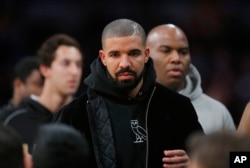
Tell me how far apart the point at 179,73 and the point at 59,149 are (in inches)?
122

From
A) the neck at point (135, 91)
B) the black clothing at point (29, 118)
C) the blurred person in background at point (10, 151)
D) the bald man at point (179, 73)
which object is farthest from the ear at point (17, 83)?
the blurred person in background at point (10, 151)

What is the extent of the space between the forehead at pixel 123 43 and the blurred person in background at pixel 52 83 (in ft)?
6.88

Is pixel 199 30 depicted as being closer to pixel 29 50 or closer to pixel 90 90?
pixel 29 50

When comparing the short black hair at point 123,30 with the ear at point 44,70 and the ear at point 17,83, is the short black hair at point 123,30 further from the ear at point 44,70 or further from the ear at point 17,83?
the ear at point 17,83

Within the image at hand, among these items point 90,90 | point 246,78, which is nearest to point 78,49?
point 90,90

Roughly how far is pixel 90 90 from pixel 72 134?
5.45ft

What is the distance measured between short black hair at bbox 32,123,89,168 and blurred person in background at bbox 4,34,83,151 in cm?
360

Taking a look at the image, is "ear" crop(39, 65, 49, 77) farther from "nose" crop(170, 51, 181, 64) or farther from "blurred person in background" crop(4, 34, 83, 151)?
"nose" crop(170, 51, 181, 64)

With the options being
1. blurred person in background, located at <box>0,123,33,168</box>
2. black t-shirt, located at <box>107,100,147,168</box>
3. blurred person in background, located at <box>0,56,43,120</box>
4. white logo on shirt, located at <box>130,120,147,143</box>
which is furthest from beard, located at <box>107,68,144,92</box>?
blurred person in background, located at <box>0,56,43,120</box>

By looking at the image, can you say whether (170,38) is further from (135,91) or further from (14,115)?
(14,115)

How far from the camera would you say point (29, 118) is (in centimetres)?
781

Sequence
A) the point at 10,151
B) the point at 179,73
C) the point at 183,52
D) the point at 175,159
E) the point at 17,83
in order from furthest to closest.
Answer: the point at 17,83, the point at 183,52, the point at 179,73, the point at 175,159, the point at 10,151

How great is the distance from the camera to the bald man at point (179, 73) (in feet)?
22.7

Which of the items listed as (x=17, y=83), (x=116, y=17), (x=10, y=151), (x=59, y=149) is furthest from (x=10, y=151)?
(x=116, y=17)
